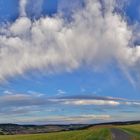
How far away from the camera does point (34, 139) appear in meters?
92.6

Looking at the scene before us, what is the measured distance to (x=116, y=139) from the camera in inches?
2958

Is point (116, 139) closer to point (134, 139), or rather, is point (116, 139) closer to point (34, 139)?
point (134, 139)

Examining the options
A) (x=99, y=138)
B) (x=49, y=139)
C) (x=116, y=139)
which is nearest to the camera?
(x=116, y=139)

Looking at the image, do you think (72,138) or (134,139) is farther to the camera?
(72,138)

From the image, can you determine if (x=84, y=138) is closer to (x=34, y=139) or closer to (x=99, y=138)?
(x=99, y=138)

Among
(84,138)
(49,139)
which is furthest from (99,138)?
Answer: (49,139)

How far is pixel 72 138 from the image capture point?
85.9m

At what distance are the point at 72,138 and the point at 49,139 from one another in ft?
22.0

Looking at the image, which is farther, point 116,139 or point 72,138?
point 72,138

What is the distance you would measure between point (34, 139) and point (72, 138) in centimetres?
1170

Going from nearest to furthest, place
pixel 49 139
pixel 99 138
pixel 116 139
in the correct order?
1. pixel 116 139
2. pixel 99 138
3. pixel 49 139

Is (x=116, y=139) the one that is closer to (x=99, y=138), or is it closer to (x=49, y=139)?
(x=99, y=138)

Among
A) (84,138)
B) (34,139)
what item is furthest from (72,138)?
(34,139)

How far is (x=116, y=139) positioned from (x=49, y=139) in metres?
20.6
